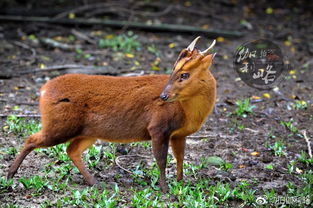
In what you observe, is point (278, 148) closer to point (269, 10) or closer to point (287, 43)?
point (287, 43)

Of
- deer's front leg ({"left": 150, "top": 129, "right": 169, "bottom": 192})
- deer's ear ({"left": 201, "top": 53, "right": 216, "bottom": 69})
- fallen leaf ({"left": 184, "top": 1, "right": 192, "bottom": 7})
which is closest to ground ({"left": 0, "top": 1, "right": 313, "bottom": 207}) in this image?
deer's front leg ({"left": 150, "top": 129, "right": 169, "bottom": 192})

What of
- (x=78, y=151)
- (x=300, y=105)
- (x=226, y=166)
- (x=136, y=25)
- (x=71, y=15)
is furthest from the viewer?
(x=71, y=15)

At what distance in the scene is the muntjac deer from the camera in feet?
18.0

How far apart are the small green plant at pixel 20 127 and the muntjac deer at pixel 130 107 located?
1318 mm

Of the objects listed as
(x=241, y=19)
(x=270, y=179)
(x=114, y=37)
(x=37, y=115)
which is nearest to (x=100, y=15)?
(x=114, y=37)

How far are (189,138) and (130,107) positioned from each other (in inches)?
69.9

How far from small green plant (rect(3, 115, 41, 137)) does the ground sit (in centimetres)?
1

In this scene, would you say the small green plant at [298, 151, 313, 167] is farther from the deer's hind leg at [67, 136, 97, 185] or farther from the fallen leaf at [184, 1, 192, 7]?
the fallen leaf at [184, 1, 192, 7]

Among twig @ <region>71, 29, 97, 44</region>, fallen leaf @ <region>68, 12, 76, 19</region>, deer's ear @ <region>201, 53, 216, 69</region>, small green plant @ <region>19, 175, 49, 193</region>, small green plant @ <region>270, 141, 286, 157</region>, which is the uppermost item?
deer's ear @ <region>201, 53, 216, 69</region>

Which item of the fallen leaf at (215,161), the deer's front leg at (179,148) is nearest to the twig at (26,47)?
the fallen leaf at (215,161)

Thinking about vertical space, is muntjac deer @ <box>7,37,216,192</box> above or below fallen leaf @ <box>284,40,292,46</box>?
above

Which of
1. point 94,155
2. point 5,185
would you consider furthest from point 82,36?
point 5,185

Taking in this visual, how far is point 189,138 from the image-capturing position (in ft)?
23.9

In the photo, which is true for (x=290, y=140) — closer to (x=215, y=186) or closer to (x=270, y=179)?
(x=270, y=179)
